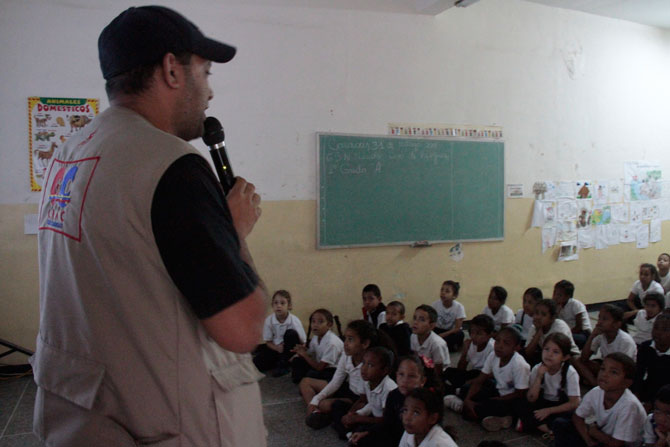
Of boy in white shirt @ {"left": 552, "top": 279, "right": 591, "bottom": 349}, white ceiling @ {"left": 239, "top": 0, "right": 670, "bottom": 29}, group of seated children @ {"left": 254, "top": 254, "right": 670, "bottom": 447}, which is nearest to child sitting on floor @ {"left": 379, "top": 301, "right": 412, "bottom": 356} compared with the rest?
group of seated children @ {"left": 254, "top": 254, "right": 670, "bottom": 447}

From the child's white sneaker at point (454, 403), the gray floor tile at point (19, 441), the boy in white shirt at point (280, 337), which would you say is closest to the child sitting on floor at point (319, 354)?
the boy in white shirt at point (280, 337)

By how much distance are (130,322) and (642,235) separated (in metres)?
6.12

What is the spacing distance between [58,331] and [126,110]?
1.07ft

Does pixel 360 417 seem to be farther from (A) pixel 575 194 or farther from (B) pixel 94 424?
(A) pixel 575 194

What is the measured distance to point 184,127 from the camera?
78 cm

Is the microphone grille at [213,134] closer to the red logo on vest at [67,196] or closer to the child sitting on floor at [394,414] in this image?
the red logo on vest at [67,196]

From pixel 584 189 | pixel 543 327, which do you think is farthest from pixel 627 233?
pixel 543 327

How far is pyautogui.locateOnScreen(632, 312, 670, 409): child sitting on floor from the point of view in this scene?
2752 mm

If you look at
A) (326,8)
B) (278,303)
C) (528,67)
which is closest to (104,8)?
(326,8)

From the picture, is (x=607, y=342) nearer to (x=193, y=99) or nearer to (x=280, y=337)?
(x=280, y=337)

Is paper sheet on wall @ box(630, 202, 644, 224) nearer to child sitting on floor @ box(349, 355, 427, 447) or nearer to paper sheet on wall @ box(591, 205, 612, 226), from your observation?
paper sheet on wall @ box(591, 205, 612, 226)

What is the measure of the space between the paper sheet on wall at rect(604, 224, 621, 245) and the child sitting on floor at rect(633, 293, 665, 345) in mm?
1809

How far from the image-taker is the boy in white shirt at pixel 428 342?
3.16 m

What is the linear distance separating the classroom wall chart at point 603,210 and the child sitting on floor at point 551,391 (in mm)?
2399
